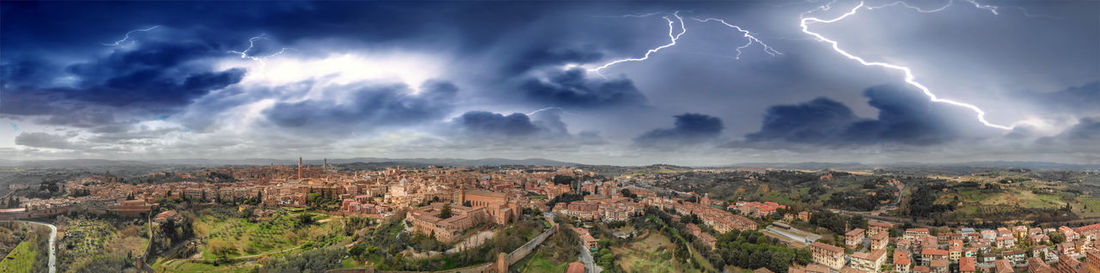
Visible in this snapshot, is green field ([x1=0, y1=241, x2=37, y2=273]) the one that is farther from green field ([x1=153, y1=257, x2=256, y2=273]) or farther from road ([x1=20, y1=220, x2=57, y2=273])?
green field ([x1=153, y1=257, x2=256, y2=273])

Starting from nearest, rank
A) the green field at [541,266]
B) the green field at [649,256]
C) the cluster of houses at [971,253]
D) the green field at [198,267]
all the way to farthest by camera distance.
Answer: the green field at [198,267], the cluster of houses at [971,253], the green field at [541,266], the green field at [649,256]

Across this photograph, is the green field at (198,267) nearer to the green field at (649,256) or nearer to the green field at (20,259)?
the green field at (20,259)

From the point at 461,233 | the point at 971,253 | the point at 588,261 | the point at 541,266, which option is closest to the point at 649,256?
the point at 588,261

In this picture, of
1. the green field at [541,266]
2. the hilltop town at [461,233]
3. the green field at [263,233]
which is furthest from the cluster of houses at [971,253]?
the green field at [263,233]

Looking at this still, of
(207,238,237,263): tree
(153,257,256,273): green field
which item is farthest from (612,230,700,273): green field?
(207,238,237,263): tree

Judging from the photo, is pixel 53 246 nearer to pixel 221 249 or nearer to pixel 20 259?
pixel 20 259

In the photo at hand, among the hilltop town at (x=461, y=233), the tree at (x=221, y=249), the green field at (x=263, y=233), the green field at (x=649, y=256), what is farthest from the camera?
the green field at (x=649, y=256)

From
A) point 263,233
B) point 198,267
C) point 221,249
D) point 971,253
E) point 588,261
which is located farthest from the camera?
point 588,261
